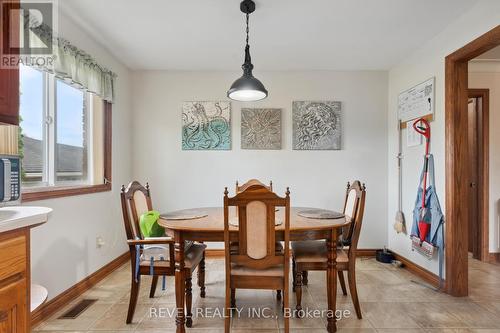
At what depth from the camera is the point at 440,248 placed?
8.68 feet

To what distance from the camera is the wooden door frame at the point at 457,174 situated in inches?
99.0

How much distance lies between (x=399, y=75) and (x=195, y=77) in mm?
2684

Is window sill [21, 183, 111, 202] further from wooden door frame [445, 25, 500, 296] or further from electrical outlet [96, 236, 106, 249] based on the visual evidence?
wooden door frame [445, 25, 500, 296]

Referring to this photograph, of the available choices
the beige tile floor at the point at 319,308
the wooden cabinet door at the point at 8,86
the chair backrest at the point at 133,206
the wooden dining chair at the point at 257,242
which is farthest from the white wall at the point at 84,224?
the wooden dining chair at the point at 257,242

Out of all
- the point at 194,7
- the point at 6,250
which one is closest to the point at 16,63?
the point at 6,250

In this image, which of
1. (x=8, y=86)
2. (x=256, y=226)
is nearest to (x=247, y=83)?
(x=256, y=226)

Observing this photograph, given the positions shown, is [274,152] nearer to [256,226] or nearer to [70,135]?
[256,226]

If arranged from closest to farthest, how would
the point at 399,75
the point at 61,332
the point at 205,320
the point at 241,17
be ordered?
the point at 61,332 → the point at 205,320 → the point at 241,17 → the point at 399,75

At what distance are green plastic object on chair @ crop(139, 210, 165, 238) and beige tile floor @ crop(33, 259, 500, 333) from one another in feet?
2.21

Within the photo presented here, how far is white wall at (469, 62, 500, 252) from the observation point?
3.48m

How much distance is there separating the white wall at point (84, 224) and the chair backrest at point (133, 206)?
624 mm

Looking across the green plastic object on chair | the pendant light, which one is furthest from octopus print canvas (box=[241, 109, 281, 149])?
the green plastic object on chair

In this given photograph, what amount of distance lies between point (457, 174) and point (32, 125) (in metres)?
3.65

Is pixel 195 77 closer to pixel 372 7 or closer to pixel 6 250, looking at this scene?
pixel 372 7
